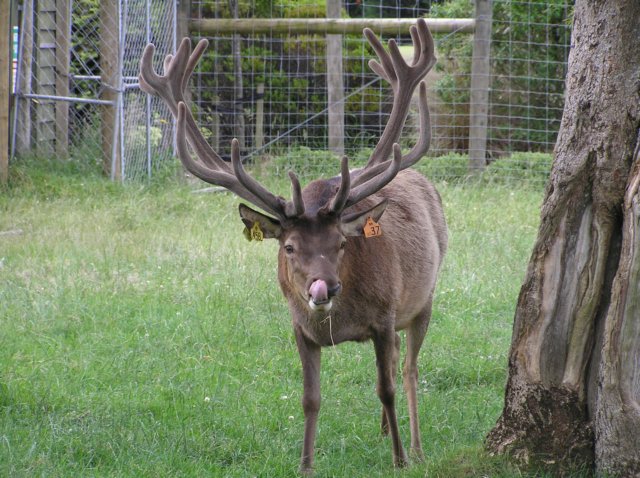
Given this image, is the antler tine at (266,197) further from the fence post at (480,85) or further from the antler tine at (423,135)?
the fence post at (480,85)

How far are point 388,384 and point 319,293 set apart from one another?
914mm

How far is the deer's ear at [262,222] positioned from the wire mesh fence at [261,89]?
7630mm

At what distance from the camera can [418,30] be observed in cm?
603

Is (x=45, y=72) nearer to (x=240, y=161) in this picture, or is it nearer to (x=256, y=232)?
(x=240, y=161)

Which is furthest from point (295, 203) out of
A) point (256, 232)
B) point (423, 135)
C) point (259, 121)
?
point (259, 121)

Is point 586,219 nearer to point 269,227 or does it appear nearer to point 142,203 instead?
point 269,227

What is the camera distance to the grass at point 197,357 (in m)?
5.33

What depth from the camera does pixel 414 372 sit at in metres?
6.13

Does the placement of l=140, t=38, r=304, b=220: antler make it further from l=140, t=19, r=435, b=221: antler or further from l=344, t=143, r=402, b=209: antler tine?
l=344, t=143, r=402, b=209: antler tine

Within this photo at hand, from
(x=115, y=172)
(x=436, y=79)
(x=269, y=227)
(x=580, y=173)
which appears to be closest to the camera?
(x=580, y=173)

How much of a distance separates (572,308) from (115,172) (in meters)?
9.19

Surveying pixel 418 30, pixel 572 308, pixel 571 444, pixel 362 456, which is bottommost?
pixel 362 456

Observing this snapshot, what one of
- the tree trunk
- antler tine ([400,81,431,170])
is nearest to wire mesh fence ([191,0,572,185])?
antler tine ([400,81,431,170])

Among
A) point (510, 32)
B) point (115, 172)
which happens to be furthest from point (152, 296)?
point (510, 32)
